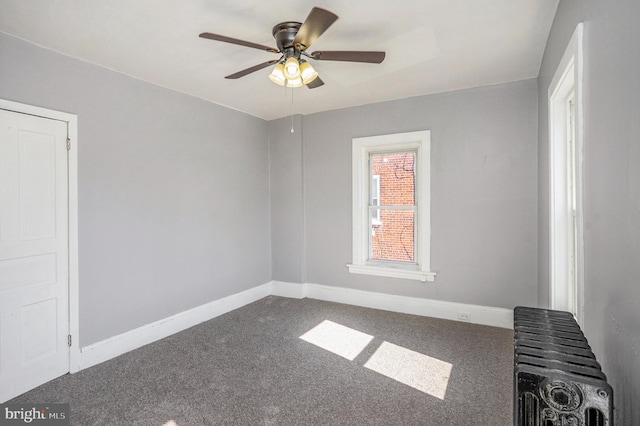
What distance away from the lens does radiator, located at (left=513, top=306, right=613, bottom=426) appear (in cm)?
87

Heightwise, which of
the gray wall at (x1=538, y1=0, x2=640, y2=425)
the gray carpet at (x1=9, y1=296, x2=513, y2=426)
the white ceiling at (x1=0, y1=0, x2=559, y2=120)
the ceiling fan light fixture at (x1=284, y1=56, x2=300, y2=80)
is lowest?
the gray carpet at (x1=9, y1=296, x2=513, y2=426)

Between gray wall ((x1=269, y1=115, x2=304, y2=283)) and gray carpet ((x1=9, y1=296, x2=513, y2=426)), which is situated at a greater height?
gray wall ((x1=269, y1=115, x2=304, y2=283))

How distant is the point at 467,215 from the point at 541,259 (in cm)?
82

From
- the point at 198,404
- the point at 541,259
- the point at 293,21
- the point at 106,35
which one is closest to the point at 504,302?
the point at 541,259

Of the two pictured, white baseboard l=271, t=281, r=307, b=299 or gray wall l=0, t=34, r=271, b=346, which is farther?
white baseboard l=271, t=281, r=307, b=299

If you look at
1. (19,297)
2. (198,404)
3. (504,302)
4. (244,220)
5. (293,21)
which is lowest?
(198,404)

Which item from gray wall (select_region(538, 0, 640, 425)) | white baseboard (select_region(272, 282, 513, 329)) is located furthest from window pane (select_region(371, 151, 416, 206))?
gray wall (select_region(538, 0, 640, 425))

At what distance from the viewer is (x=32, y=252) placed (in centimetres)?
248

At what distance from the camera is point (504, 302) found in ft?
11.5

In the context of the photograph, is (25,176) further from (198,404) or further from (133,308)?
(198,404)

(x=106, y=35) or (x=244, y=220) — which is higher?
(x=106, y=35)

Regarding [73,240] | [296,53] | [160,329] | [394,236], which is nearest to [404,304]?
[394,236]

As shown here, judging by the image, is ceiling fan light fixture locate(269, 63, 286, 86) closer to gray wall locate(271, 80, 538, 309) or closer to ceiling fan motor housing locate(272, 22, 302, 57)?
ceiling fan motor housing locate(272, 22, 302, 57)

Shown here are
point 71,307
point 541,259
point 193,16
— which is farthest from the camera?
point 541,259
